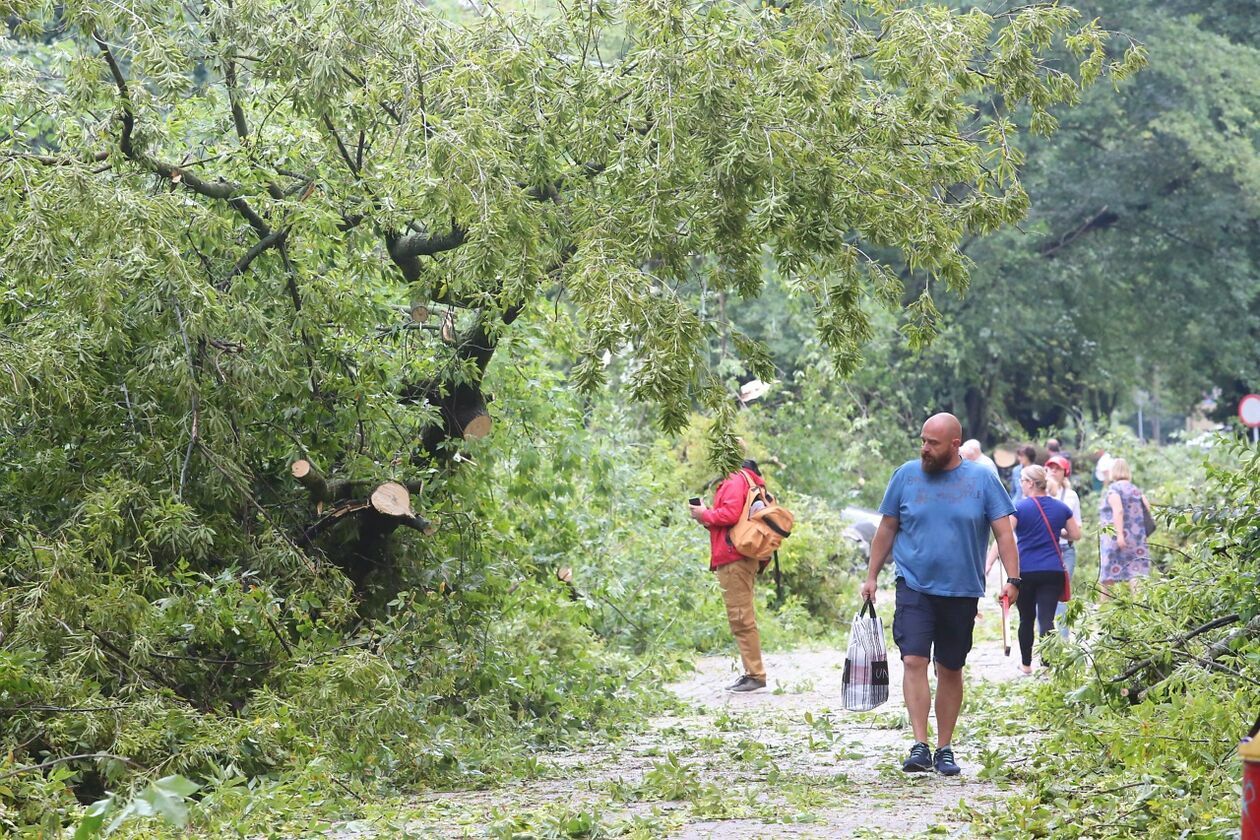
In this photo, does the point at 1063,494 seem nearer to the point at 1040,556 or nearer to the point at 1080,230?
the point at 1040,556

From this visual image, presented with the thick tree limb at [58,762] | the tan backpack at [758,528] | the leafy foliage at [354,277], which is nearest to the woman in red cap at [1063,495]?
the tan backpack at [758,528]

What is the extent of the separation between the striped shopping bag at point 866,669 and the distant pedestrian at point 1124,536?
211 inches

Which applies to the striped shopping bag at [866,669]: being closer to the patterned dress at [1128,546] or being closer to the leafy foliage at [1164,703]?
the leafy foliage at [1164,703]

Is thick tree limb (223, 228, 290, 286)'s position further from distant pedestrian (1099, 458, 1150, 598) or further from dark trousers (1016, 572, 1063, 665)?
distant pedestrian (1099, 458, 1150, 598)

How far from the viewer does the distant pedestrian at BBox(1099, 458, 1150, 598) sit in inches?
510

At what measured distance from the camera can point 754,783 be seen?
25.3 ft

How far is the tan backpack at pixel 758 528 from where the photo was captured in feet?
38.8

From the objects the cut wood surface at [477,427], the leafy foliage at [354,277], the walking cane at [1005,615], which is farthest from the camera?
the cut wood surface at [477,427]

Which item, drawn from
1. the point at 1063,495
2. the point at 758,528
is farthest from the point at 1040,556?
the point at 758,528

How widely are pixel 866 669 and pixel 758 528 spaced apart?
145 inches

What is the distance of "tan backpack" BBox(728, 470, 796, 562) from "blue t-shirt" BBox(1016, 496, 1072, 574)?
1.76 meters

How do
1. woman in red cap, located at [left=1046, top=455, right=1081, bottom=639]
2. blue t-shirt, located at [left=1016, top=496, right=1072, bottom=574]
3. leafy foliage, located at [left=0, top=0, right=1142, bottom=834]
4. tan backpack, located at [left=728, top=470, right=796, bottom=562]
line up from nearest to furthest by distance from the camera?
leafy foliage, located at [left=0, top=0, right=1142, bottom=834], blue t-shirt, located at [left=1016, top=496, right=1072, bottom=574], tan backpack, located at [left=728, top=470, right=796, bottom=562], woman in red cap, located at [left=1046, top=455, right=1081, bottom=639]

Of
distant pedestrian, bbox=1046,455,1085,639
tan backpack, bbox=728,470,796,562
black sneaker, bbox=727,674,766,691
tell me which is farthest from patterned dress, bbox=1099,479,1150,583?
black sneaker, bbox=727,674,766,691

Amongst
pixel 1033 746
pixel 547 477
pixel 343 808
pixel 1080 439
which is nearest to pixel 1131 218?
pixel 1080 439
